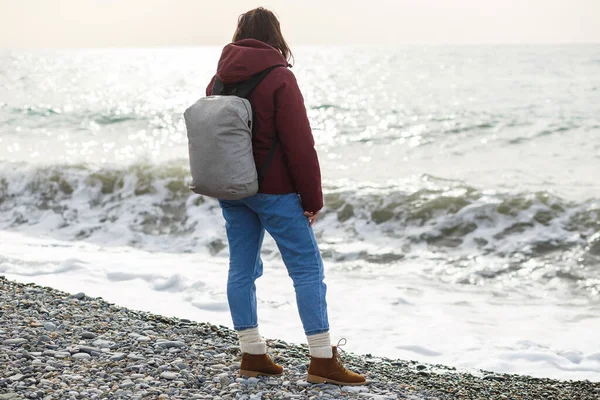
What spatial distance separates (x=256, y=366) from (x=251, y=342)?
0.14m

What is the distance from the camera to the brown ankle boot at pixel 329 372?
3605 mm

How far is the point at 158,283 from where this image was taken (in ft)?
22.0

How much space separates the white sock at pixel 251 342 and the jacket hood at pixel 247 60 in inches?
53.8

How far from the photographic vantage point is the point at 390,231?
9.48 meters

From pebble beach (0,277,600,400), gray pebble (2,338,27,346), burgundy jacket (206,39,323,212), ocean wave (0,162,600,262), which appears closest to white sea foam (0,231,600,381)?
pebble beach (0,277,600,400)

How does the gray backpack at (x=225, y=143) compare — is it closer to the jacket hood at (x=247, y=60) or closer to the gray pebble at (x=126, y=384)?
the jacket hood at (x=247, y=60)

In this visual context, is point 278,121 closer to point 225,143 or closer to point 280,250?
point 225,143

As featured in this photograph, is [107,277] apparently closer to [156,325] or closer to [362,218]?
[156,325]

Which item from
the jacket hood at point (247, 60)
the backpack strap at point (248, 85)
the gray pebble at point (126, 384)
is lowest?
the gray pebble at point (126, 384)

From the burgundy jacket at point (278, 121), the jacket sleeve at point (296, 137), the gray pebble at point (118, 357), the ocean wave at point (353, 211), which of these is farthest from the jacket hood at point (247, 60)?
the ocean wave at point (353, 211)

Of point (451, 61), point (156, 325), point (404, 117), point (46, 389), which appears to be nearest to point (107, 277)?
point (156, 325)

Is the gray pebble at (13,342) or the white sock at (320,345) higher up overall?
the white sock at (320,345)

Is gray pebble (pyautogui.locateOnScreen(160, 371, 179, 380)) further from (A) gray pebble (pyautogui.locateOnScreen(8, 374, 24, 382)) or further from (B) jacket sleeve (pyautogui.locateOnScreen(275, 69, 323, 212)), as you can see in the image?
(B) jacket sleeve (pyautogui.locateOnScreen(275, 69, 323, 212))

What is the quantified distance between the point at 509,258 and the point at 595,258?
103cm
